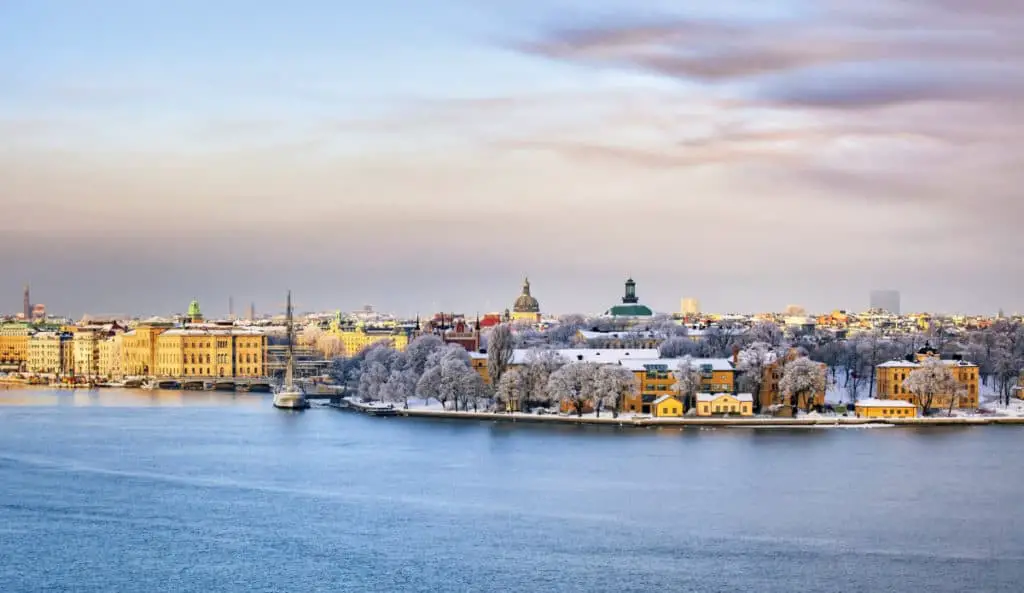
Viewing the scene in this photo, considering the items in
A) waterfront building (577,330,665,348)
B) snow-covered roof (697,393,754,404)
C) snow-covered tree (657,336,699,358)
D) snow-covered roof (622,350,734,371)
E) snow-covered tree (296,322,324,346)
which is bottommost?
snow-covered roof (697,393,754,404)

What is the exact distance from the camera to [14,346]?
81500 mm

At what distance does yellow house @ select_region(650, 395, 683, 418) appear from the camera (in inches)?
1409

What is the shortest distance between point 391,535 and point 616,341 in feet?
118

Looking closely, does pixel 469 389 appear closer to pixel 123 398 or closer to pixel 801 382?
pixel 801 382

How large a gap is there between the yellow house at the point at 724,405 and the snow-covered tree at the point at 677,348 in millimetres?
12354

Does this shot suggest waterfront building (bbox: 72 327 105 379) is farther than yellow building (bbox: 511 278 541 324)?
No

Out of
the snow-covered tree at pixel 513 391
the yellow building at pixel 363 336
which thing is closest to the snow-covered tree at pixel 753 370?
the snow-covered tree at pixel 513 391

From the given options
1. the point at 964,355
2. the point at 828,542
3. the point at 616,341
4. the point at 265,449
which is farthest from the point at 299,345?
the point at 828,542

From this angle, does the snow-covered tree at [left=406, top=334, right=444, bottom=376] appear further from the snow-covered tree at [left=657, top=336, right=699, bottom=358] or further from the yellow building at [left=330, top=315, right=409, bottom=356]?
the yellow building at [left=330, top=315, right=409, bottom=356]

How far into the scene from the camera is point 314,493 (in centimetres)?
2312

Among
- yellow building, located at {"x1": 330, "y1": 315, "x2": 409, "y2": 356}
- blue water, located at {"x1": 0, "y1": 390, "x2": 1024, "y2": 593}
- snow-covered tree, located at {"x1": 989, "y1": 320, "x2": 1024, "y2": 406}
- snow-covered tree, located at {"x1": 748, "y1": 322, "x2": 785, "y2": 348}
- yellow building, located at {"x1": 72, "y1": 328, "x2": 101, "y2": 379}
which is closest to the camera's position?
blue water, located at {"x1": 0, "y1": 390, "x2": 1024, "y2": 593}

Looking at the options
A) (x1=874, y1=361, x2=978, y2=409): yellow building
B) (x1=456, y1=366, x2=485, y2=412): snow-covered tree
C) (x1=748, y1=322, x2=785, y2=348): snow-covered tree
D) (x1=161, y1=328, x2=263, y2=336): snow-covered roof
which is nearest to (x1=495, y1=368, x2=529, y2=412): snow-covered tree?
(x1=456, y1=366, x2=485, y2=412): snow-covered tree

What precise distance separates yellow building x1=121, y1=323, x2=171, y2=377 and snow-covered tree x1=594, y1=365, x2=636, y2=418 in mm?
33407

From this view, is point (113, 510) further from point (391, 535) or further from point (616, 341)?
point (616, 341)
